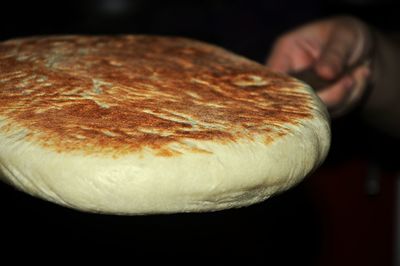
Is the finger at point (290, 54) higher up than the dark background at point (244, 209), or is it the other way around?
the finger at point (290, 54)

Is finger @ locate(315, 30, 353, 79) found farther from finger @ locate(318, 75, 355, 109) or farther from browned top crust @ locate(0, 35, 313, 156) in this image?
browned top crust @ locate(0, 35, 313, 156)

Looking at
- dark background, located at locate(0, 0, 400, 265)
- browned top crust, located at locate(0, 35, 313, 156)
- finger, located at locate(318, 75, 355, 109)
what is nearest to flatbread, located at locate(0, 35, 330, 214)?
browned top crust, located at locate(0, 35, 313, 156)

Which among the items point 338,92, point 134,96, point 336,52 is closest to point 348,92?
point 338,92

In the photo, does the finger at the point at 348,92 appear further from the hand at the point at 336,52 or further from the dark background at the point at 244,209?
the dark background at the point at 244,209

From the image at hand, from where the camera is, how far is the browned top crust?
957 mm

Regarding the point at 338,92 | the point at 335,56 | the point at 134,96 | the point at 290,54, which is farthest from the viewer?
the point at 290,54

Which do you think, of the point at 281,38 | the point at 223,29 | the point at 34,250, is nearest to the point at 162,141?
the point at 281,38

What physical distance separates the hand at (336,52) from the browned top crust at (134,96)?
1.77 feet

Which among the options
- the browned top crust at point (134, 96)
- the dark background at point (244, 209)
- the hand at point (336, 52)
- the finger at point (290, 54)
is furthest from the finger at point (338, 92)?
the dark background at point (244, 209)

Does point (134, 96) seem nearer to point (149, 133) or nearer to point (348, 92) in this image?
point (149, 133)

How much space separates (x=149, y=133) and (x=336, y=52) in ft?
3.22

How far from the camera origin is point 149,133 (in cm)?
96

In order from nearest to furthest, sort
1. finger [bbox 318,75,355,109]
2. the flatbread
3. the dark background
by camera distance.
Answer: the flatbread, finger [bbox 318,75,355,109], the dark background

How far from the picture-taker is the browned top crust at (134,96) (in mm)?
957
